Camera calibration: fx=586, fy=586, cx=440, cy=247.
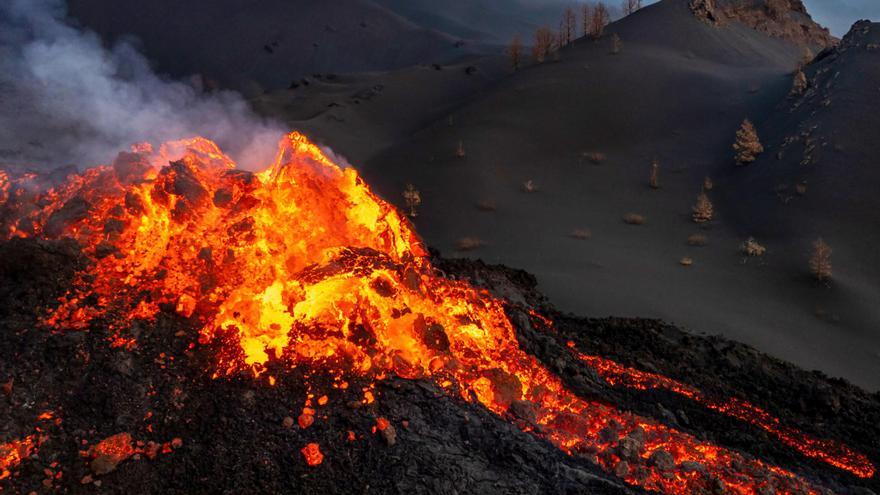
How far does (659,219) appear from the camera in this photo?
18766 millimetres

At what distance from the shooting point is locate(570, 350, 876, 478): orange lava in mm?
7193

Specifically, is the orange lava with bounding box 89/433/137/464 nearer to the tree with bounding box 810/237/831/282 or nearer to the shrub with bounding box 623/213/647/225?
the tree with bounding box 810/237/831/282

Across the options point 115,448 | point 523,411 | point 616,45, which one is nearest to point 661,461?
point 523,411

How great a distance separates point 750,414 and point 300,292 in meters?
6.32

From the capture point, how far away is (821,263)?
1388 cm

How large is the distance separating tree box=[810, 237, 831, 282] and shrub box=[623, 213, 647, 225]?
17.1ft

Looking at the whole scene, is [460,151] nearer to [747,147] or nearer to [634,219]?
[634,219]

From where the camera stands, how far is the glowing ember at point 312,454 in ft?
15.0

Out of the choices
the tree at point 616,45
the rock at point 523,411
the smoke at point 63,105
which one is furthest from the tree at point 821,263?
the tree at point 616,45

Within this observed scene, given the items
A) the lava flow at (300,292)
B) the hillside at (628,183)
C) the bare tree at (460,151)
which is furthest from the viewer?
the bare tree at (460,151)

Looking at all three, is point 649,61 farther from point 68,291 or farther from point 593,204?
point 68,291

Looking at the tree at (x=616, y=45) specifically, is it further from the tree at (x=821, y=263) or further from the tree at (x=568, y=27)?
the tree at (x=821, y=263)

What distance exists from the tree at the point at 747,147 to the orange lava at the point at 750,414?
610 inches

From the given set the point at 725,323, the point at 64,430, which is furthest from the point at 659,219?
the point at 64,430
